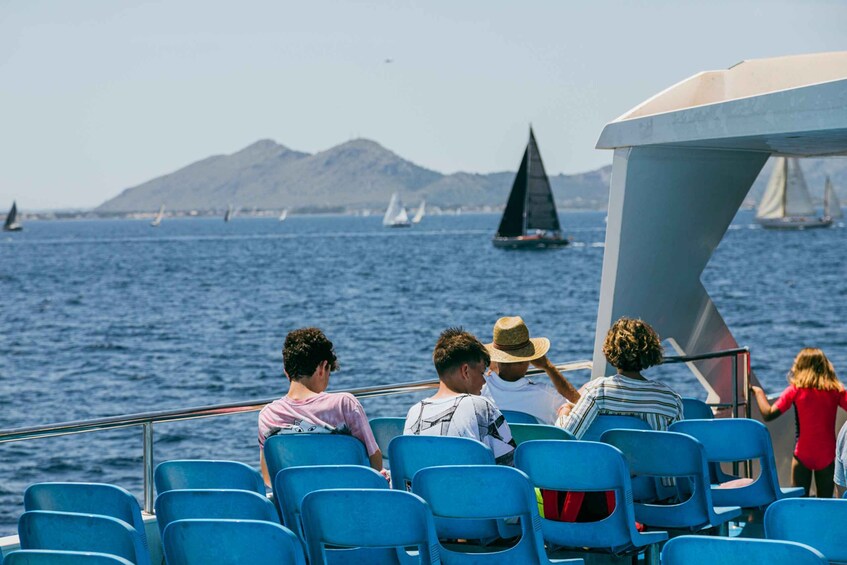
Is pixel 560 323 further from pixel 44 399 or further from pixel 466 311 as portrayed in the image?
pixel 44 399

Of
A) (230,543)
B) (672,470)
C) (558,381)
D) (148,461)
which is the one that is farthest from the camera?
(558,381)

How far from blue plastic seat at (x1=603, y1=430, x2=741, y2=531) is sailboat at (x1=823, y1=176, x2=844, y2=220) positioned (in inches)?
5487

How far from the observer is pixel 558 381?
6.12 metres

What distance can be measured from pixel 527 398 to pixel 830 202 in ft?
511

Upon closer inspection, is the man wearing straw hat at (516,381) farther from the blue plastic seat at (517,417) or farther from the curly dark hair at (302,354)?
the curly dark hair at (302,354)

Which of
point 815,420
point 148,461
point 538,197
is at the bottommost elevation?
point 148,461

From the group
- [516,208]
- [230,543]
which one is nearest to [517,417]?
[230,543]

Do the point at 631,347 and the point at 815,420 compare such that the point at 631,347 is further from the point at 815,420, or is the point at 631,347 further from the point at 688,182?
the point at 688,182

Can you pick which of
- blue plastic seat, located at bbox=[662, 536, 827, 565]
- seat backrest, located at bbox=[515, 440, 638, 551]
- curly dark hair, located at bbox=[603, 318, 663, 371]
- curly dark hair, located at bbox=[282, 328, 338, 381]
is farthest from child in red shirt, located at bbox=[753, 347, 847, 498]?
blue plastic seat, located at bbox=[662, 536, 827, 565]

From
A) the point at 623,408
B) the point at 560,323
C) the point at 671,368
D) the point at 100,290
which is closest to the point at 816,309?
the point at 560,323

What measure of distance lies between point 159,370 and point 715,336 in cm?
2543

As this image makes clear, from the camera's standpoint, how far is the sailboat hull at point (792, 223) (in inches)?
4904

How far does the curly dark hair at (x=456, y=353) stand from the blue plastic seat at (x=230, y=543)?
1624 millimetres

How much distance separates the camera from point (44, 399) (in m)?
27.0
